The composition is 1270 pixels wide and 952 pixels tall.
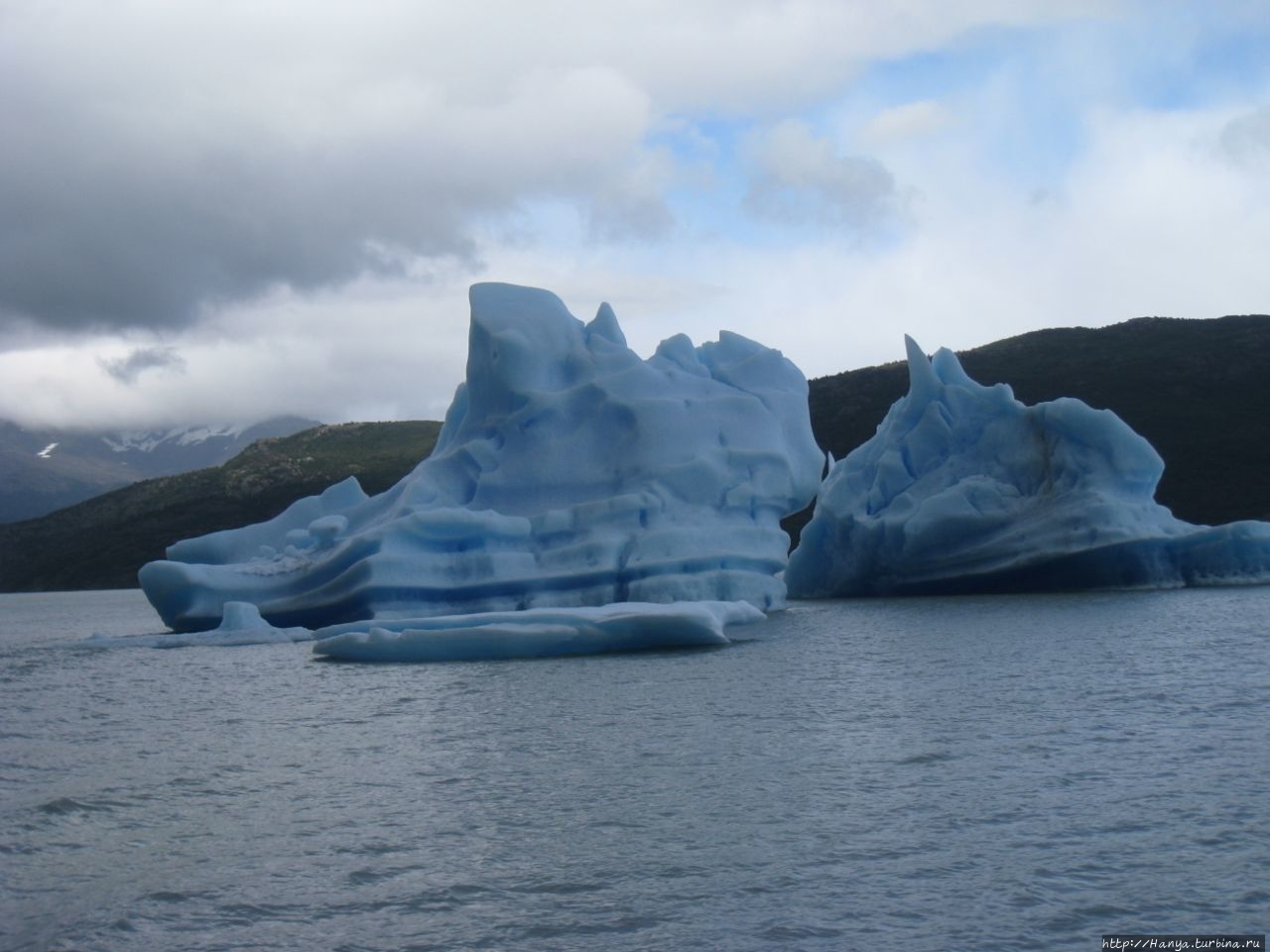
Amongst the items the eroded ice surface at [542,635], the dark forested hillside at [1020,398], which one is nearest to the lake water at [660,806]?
the eroded ice surface at [542,635]

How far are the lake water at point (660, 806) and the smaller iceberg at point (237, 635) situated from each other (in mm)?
4572

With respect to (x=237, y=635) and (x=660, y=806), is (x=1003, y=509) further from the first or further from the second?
(x=660, y=806)

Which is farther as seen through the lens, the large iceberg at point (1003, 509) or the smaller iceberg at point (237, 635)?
the large iceberg at point (1003, 509)

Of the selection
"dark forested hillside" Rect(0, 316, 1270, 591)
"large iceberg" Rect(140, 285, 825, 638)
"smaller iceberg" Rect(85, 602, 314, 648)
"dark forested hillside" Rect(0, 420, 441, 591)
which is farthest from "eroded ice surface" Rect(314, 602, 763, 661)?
"dark forested hillside" Rect(0, 420, 441, 591)

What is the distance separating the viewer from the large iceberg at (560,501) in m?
17.7

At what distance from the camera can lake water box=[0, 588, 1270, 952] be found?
557 cm

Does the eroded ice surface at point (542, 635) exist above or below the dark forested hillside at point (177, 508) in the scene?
below

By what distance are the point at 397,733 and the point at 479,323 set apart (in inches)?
419

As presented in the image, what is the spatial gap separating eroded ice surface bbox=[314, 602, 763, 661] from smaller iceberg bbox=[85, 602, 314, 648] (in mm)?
3382

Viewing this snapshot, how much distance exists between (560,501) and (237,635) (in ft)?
15.5

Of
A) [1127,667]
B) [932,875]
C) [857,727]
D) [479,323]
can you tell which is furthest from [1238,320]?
[932,875]

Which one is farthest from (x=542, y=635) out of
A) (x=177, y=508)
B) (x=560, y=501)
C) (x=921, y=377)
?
(x=177, y=508)

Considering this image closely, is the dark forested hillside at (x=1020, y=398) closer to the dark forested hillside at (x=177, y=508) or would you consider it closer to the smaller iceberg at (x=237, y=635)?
the dark forested hillside at (x=177, y=508)

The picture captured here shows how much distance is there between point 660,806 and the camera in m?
7.47
